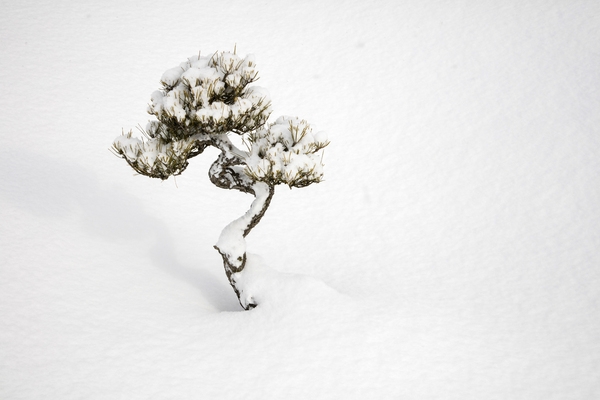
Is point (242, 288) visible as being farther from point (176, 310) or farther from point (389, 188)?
point (389, 188)

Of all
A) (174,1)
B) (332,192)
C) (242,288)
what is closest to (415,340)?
(242,288)

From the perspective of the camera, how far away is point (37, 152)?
335 inches

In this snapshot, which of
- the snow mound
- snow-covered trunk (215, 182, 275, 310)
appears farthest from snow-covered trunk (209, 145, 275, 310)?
the snow mound

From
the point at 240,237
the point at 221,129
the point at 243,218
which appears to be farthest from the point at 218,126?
the point at 240,237

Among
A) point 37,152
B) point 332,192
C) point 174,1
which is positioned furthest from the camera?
point 174,1

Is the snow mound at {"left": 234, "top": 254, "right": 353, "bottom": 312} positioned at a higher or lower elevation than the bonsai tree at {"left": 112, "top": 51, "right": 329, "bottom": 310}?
lower

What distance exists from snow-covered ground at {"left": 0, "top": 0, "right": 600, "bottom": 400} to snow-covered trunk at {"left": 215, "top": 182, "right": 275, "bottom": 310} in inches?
11.5

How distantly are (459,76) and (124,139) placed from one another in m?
9.19

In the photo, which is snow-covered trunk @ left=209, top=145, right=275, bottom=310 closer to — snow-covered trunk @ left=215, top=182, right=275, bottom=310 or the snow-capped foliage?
snow-covered trunk @ left=215, top=182, right=275, bottom=310

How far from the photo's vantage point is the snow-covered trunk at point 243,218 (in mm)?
5562

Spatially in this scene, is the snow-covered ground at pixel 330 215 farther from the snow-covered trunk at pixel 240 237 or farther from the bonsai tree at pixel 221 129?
the bonsai tree at pixel 221 129

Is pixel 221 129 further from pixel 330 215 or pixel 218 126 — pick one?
pixel 330 215

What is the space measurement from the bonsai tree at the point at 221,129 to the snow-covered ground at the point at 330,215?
1.46 m

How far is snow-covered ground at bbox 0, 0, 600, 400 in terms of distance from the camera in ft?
16.2
